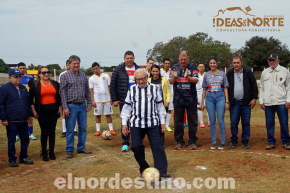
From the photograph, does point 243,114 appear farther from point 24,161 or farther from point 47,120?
point 24,161

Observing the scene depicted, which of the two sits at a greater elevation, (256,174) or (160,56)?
(160,56)

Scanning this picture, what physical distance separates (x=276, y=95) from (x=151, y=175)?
4.54m

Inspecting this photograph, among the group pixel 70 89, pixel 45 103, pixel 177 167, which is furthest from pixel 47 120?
pixel 177 167

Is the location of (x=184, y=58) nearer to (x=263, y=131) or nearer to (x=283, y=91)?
(x=283, y=91)

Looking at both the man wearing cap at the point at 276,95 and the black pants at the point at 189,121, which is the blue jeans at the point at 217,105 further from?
the man wearing cap at the point at 276,95

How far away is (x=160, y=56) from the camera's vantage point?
90625 mm

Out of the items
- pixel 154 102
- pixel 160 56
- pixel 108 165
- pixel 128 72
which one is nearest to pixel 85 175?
pixel 108 165

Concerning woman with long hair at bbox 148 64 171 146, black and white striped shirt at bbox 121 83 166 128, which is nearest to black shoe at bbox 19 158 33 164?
black and white striped shirt at bbox 121 83 166 128

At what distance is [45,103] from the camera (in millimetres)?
8164

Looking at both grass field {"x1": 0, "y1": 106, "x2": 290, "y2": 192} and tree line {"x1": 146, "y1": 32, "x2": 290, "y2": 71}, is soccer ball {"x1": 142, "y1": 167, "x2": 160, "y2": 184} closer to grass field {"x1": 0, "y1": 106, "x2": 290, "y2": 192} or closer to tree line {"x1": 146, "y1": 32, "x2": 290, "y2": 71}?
grass field {"x1": 0, "y1": 106, "x2": 290, "y2": 192}

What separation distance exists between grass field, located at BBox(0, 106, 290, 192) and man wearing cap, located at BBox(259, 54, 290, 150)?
19.5 inches

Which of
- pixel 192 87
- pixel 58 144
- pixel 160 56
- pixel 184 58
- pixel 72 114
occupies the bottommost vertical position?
pixel 58 144

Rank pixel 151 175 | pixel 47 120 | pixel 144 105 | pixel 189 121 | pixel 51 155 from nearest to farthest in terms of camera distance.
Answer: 1. pixel 151 175
2. pixel 144 105
3. pixel 47 120
4. pixel 51 155
5. pixel 189 121

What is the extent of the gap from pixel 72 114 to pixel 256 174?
15.4 ft
